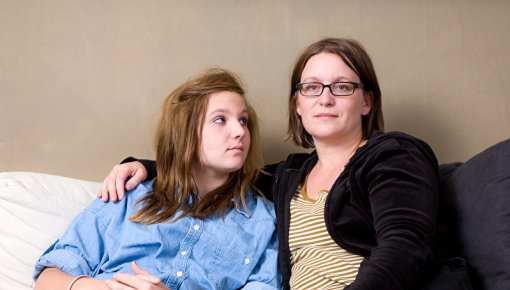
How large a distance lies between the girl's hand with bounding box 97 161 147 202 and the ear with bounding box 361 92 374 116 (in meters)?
0.68

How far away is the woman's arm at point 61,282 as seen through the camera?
4.17 feet

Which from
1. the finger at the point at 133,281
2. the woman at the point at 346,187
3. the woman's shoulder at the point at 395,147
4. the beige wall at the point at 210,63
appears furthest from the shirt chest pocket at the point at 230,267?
the beige wall at the point at 210,63

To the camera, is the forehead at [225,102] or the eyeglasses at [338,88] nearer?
the eyeglasses at [338,88]

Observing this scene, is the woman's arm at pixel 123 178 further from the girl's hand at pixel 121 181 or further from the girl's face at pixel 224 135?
the girl's face at pixel 224 135

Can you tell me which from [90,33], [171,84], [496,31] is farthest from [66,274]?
[496,31]

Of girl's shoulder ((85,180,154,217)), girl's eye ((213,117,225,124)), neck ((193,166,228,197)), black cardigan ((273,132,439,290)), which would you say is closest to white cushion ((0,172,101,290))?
girl's shoulder ((85,180,154,217))

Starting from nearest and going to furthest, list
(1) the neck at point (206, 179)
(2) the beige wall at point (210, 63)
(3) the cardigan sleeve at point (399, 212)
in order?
(3) the cardigan sleeve at point (399, 212) → (1) the neck at point (206, 179) → (2) the beige wall at point (210, 63)

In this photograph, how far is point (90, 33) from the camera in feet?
6.02

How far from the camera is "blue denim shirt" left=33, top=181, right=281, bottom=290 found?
1.34m

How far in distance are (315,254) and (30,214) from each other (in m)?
0.86

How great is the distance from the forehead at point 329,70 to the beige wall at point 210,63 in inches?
17.7

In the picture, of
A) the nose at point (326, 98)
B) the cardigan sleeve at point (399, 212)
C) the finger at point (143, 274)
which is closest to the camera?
the cardigan sleeve at point (399, 212)

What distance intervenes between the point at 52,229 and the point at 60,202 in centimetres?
11

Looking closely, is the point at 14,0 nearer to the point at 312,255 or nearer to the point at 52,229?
the point at 52,229
